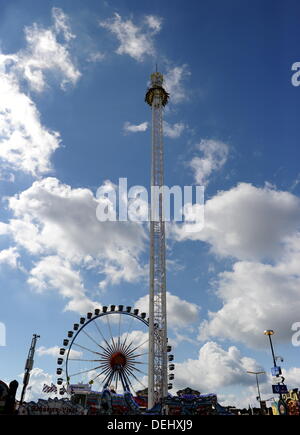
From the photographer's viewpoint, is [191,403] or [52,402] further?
[52,402]

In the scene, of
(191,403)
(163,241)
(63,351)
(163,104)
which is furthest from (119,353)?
(163,104)

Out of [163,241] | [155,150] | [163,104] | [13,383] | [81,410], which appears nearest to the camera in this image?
[13,383]

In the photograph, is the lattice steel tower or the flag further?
the flag

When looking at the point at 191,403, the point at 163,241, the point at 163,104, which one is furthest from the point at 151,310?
the point at 163,104

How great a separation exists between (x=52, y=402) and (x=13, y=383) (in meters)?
12.0

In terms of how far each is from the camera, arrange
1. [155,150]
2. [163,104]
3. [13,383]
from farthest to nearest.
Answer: [163,104] → [155,150] → [13,383]

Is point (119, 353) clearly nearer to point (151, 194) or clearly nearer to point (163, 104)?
point (151, 194)

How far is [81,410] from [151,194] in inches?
1026

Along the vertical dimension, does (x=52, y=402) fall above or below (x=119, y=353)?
below

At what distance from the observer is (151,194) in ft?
142

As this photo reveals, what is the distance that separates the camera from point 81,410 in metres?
35.9

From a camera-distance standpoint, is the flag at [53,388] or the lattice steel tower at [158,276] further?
the flag at [53,388]

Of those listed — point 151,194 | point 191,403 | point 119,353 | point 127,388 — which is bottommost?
point 191,403
